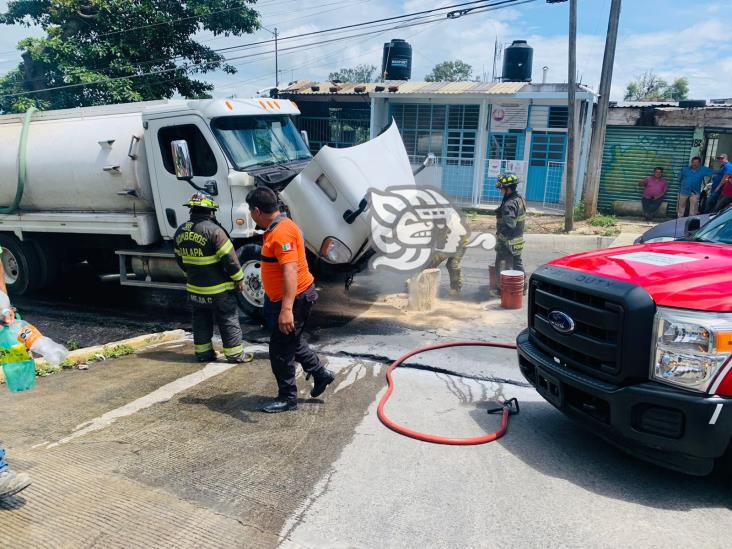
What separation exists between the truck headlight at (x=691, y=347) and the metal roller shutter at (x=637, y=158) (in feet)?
47.5

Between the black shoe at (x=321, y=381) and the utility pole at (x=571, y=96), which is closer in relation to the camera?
the black shoe at (x=321, y=381)

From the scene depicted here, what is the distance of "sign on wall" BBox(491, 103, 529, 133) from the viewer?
17078 mm

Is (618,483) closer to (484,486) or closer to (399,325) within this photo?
(484,486)

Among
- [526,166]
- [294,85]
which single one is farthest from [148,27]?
[526,166]

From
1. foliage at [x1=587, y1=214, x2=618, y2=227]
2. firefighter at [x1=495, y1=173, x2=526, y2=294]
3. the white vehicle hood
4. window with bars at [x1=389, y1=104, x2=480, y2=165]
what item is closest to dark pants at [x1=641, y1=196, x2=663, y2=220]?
foliage at [x1=587, y1=214, x2=618, y2=227]

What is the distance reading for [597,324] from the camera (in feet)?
10.2

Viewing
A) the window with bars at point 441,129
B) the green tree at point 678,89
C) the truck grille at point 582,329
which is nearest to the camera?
the truck grille at point 582,329

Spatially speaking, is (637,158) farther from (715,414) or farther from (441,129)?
(715,414)

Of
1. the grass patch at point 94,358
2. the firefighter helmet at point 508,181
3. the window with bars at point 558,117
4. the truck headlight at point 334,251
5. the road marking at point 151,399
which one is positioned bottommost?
the grass patch at point 94,358

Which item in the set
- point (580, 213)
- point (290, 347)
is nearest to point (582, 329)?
point (290, 347)

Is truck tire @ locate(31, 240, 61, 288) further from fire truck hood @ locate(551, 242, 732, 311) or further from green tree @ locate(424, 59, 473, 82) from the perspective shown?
green tree @ locate(424, 59, 473, 82)

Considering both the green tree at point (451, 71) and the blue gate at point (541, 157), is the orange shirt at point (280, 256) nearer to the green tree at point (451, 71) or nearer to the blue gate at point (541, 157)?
the blue gate at point (541, 157)

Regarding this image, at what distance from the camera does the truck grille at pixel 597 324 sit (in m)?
2.91

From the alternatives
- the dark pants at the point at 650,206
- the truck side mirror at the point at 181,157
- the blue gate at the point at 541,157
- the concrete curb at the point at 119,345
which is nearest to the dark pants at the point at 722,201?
the dark pants at the point at 650,206
